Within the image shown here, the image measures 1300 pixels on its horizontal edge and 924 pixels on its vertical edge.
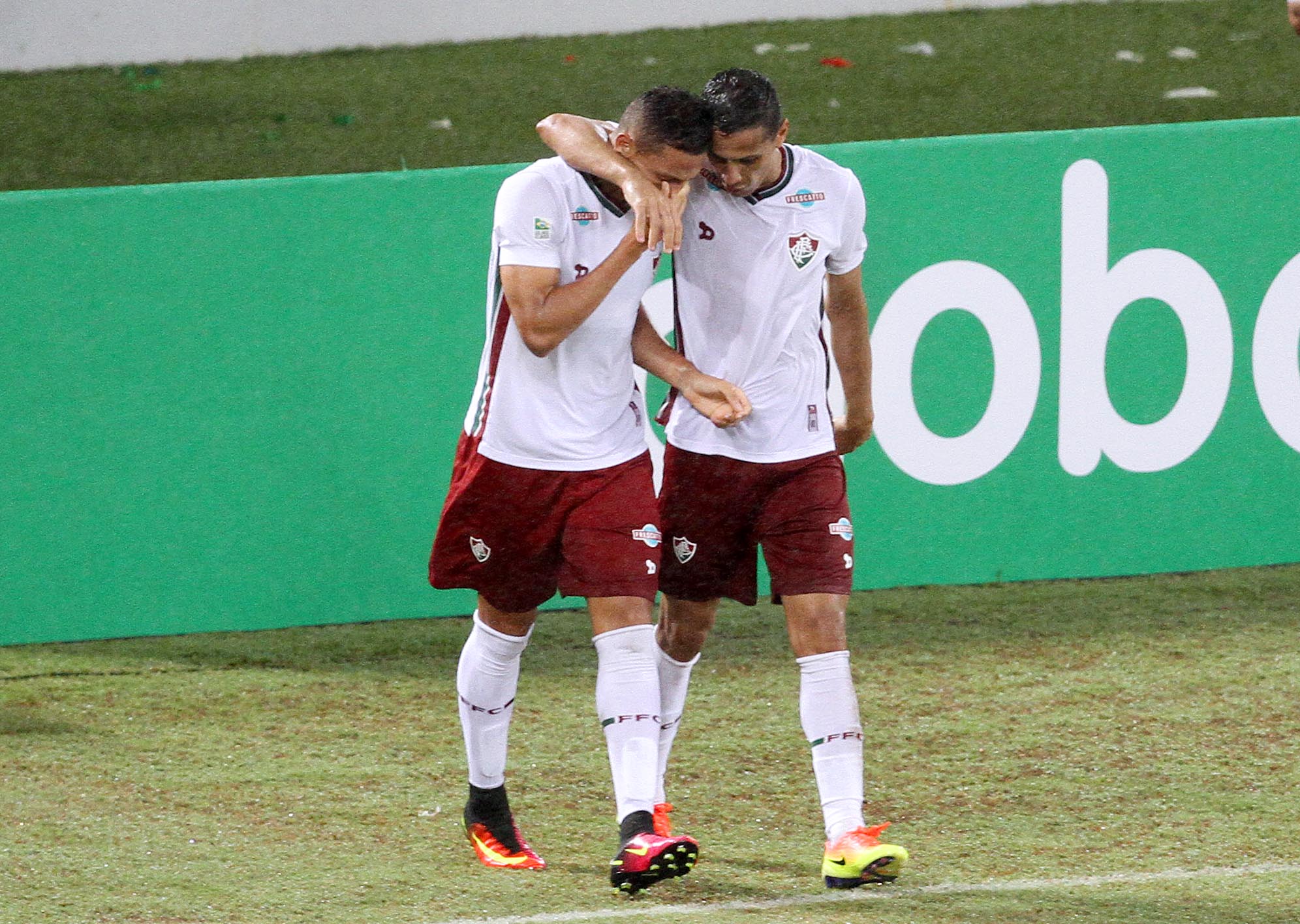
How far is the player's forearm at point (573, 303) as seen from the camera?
3482 millimetres

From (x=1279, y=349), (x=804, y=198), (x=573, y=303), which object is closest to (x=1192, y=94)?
(x=1279, y=349)

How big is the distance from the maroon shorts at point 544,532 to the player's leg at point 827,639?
0.28 meters

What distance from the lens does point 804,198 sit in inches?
146

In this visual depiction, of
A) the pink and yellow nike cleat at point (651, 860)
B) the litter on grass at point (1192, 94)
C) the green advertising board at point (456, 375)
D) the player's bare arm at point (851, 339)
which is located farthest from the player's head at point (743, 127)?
the litter on grass at point (1192, 94)

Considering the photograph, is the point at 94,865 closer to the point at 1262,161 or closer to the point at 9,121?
the point at 1262,161

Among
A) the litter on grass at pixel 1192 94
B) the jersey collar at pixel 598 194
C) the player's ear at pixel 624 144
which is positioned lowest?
the jersey collar at pixel 598 194

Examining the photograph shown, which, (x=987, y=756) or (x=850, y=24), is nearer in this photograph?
(x=987, y=756)

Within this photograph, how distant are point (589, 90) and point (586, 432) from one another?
27.2ft

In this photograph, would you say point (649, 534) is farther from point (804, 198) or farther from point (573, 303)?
point (804, 198)

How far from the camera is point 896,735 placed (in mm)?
4723

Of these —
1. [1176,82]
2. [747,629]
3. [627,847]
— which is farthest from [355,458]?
[1176,82]

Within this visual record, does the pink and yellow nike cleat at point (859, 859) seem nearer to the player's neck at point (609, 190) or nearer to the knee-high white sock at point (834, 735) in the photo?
the knee-high white sock at point (834, 735)

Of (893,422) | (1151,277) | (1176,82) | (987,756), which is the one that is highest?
(1176,82)

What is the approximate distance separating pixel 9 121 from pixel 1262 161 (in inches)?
309
